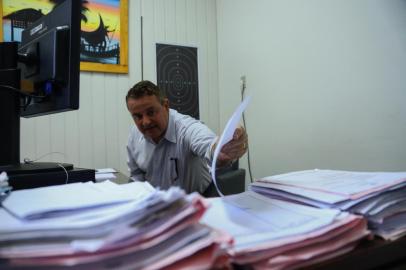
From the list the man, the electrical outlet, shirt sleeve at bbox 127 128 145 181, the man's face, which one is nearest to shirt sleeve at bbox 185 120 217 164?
the man

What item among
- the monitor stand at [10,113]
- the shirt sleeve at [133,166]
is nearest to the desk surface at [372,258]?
the monitor stand at [10,113]

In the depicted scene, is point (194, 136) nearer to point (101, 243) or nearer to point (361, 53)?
point (361, 53)

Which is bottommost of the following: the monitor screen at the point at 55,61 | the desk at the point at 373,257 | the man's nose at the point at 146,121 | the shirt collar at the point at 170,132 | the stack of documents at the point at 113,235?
the desk at the point at 373,257

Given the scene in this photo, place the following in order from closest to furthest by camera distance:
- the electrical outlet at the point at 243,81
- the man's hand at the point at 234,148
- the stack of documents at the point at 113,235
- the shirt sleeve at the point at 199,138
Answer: the stack of documents at the point at 113,235, the man's hand at the point at 234,148, the shirt sleeve at the point at 199,138, the electrical outlet at the point at 243,81

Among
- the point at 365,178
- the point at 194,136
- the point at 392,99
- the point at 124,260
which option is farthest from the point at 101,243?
the point at 392,99

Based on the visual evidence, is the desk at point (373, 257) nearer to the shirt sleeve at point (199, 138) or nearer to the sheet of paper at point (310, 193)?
the sheet of paper at point (310, 193)

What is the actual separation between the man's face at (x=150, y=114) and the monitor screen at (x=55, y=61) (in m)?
0.59

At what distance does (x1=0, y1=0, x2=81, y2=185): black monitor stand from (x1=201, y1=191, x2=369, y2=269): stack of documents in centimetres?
65

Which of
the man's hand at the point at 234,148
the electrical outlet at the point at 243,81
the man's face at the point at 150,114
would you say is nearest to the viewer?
the man's hand at the point at 234,148

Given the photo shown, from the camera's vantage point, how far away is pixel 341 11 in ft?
5.53

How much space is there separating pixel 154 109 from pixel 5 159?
775mm

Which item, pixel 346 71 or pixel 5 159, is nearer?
pixel 5 159

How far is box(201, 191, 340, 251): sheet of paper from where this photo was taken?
393 mm

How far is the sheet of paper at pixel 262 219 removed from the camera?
1.29 ft
